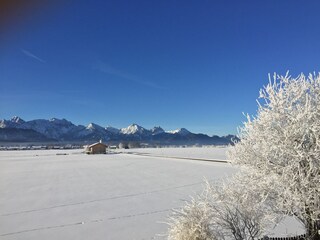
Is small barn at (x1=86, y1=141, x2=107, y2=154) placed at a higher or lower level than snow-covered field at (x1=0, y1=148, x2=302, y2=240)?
higher

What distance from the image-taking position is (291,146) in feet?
26.4

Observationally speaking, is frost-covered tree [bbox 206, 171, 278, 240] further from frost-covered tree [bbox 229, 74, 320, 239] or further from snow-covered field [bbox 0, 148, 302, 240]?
snow-covered field [bbox 0, 148, 302, 240]

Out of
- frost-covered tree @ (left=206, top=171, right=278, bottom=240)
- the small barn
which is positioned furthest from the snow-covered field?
the small barn

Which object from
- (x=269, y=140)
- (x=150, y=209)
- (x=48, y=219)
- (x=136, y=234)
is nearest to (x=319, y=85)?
(x=269, y=140)

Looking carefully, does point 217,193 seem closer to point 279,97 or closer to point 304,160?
point 304,160

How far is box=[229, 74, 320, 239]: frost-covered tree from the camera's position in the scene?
775 centimetres

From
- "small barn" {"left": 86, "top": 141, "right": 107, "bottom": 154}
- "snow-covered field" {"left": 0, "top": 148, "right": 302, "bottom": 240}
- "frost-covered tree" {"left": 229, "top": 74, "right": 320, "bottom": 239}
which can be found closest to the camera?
"frost-covered tree" {"left": 229, "top": 74, "right": 320, "bottom": 239}

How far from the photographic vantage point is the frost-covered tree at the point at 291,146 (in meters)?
7.75

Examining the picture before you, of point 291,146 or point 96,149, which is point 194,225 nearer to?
point 291,146

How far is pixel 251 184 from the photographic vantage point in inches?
355

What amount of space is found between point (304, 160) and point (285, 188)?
2.84 ft

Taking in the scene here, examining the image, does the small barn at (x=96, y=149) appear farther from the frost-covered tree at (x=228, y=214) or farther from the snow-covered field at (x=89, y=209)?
the frost-covered tree at (x=228, y=214)

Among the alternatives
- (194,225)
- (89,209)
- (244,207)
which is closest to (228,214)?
(244,207)

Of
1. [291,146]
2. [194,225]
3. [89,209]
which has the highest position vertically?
[291,146]
